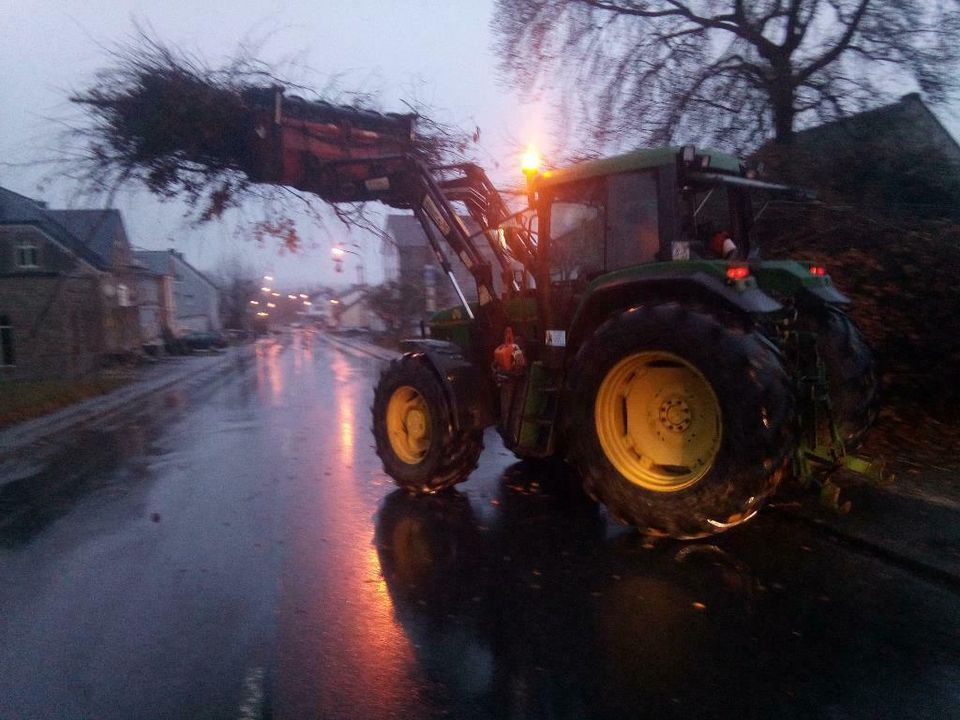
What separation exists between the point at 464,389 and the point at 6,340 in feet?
116

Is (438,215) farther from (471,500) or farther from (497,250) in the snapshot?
(471,500)

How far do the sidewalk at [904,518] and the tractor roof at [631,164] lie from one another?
2992 mm

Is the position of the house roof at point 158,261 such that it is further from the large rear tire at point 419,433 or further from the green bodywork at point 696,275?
the green bodywork at point 696,275

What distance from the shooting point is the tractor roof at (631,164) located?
5.84 metres

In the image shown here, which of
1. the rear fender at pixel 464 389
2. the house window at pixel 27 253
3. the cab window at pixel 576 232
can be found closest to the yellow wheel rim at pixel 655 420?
the cab window at pixel 576 232

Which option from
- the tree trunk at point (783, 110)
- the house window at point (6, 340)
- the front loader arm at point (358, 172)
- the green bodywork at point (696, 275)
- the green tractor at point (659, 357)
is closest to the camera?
the green tractor at point (659, 357)

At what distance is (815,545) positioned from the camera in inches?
233

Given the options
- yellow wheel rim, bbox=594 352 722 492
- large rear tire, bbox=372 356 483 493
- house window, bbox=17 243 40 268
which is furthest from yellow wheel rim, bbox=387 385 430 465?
house window, bbox=17 243 40 268

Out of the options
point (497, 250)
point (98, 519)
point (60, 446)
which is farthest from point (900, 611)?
point (60, 446)

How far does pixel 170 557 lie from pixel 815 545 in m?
4.98

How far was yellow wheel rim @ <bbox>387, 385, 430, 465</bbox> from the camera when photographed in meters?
7.90

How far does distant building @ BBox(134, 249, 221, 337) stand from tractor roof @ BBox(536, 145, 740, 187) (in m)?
51.5

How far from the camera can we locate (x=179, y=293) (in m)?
75.2

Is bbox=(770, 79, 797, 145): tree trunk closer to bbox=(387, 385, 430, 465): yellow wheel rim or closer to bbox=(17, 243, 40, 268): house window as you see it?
bbox=(387, 385, 430, 465): yellow wheel rim
